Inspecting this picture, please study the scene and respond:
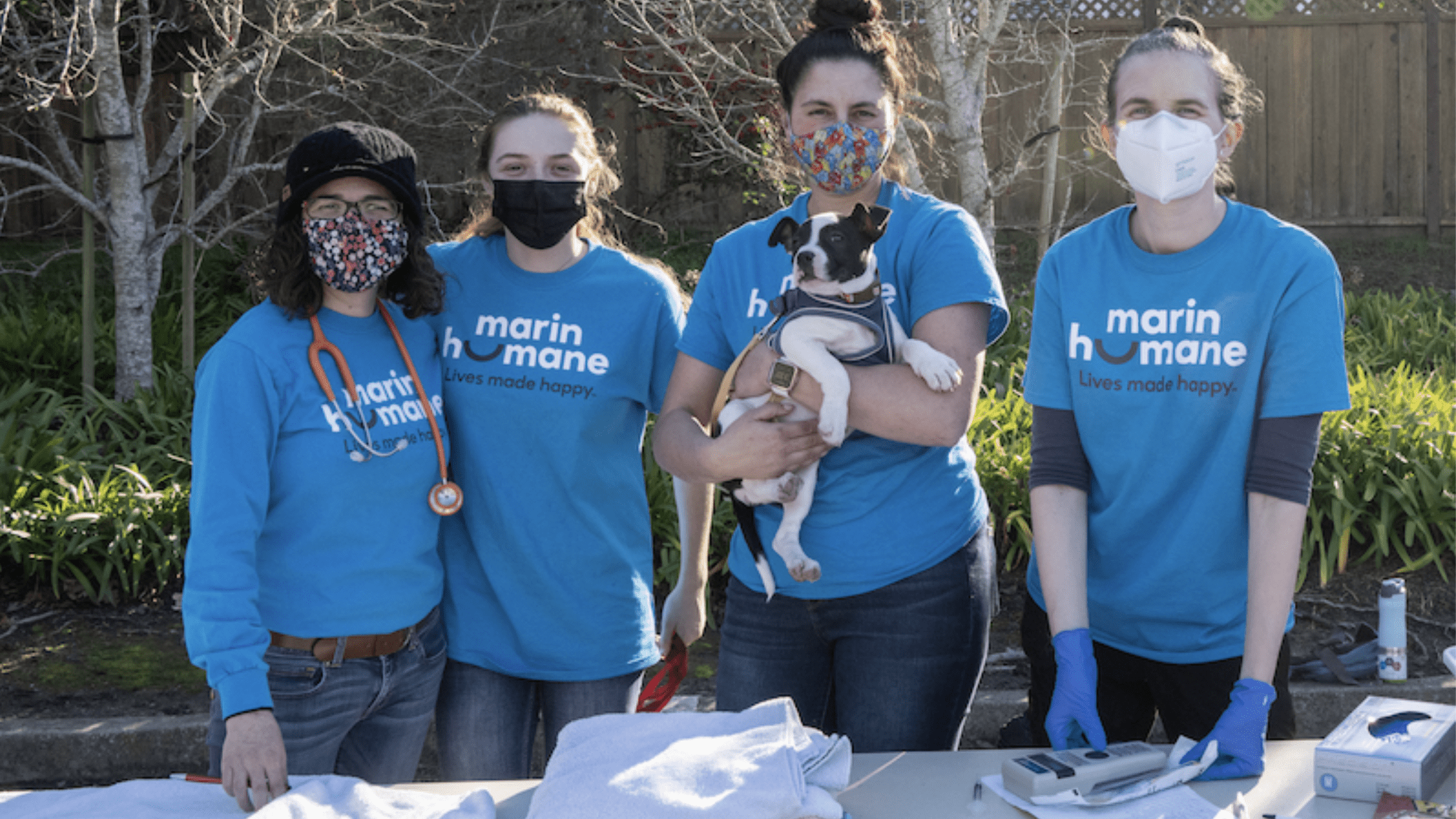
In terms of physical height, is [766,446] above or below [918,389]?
below

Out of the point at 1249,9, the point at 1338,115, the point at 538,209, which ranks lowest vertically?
the point at 538,209

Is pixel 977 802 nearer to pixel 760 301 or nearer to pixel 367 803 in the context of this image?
pixel 367 803

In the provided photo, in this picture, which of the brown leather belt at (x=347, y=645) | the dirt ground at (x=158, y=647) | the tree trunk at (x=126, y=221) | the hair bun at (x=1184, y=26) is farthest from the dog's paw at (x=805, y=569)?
the tree trunk at (x=126, y=221)

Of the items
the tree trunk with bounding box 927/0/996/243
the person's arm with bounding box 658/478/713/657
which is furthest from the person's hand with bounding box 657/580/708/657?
the tree trunk with bounding box 927/0/996/243

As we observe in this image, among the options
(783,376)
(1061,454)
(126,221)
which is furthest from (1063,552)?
(126,221)

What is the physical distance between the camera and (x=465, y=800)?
1981 millimetres

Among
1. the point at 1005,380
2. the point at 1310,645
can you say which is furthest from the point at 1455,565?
the point at 1005,380

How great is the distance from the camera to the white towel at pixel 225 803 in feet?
6.16

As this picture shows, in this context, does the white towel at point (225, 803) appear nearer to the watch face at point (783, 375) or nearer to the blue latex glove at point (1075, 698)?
the watch face at point (783, 375)

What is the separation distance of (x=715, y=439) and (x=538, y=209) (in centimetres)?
76

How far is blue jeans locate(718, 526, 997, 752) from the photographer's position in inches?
95.7

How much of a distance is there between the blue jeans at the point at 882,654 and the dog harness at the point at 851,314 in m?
0.45

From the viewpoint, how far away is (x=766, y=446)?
7.71 feet

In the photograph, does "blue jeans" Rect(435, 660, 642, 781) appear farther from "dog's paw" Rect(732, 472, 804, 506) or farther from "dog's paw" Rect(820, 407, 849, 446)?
"dog's paw" Rect(820, 407, 849, 446)
